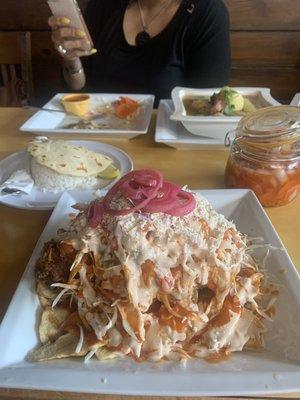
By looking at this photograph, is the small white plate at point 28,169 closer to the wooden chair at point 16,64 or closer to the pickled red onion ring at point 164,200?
the pickled red onion ring at point 164,200

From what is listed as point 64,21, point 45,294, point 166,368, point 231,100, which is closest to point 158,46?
point 64,21

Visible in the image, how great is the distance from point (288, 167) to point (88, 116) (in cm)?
82

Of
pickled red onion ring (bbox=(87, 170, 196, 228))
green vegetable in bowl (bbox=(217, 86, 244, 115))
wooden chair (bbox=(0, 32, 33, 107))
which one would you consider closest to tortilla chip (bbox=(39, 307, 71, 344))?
pickled red onion ring (bbox=(87, 170, 196, 228))

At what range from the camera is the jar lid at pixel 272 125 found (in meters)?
0.81

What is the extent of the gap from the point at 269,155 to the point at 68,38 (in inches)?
38.1

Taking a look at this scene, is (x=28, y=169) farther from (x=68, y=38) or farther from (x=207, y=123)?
(x=68, y=38)

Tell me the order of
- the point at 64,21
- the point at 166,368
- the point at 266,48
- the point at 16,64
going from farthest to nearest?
1. the point at 266,48
2. the point at 16,64
3. the point at 64,21
4. the point at 166,368

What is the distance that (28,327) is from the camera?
1.87ft

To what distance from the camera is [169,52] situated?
5.74ft

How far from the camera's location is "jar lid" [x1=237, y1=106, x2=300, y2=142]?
2.65ft

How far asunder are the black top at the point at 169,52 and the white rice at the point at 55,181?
37.8 inches

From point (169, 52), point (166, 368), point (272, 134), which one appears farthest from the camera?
point (169, 52)

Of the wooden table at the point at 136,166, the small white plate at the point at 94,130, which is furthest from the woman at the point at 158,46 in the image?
the wooden table at the point at 136,166

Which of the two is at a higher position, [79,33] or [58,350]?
[79,33]
